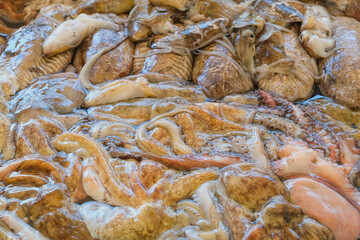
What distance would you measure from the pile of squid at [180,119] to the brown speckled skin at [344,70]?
0.02m

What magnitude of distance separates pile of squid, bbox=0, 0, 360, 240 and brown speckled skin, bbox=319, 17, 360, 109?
0.02 m

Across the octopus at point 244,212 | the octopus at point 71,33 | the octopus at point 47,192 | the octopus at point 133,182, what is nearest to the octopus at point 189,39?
the octopus at point 71,33

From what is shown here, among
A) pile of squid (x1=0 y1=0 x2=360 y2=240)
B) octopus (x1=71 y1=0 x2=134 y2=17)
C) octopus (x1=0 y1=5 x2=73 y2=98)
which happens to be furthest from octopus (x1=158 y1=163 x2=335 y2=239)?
octopus (x1=71 y1=0 x2=134 y2=17)

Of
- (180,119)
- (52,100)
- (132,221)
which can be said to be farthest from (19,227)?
(180,119)

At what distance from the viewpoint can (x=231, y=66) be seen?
4.17 metres

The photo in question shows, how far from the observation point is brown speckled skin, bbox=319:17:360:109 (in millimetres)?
3975

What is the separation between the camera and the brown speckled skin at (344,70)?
13.0 ft

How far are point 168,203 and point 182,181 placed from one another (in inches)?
8.2

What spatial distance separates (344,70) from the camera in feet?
13.5

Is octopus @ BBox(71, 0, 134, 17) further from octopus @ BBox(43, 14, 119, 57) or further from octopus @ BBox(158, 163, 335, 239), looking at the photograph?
octopus @ BBox(158, 163, 335, 239)

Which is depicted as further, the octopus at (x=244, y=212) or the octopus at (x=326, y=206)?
the octopus at (x=326, y=206)

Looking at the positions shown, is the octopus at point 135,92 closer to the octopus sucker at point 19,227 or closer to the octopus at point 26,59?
the octopus at point 26,59

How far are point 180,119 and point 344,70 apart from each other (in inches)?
81.5

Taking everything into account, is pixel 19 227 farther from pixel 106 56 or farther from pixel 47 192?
pixel 106 56
